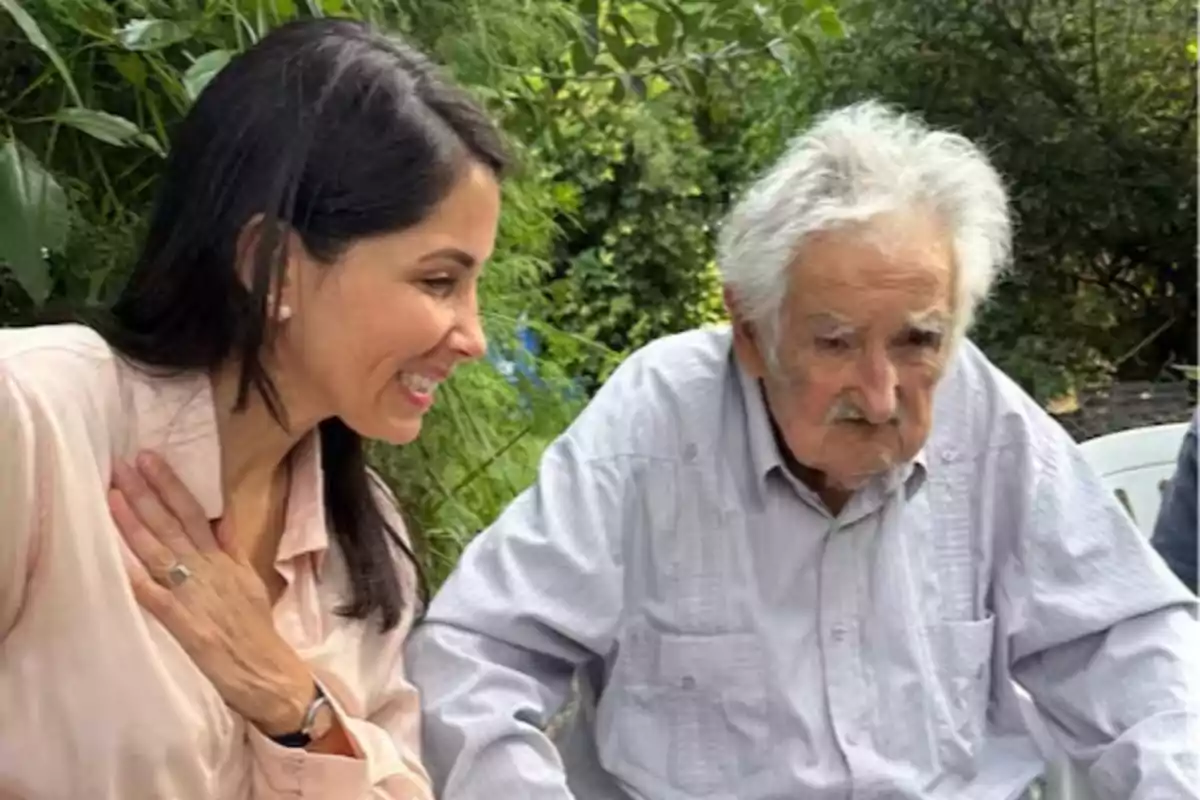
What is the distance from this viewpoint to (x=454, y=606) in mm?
1357

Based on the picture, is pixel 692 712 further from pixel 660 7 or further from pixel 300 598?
pixel 660 7

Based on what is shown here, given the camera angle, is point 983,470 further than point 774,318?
Yes

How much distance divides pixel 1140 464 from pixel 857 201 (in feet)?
2.73

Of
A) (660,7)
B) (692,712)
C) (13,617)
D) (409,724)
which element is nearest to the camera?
(13,617)

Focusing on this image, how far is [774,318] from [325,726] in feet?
1.74

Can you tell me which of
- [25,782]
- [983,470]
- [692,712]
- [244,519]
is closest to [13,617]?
[25,782]

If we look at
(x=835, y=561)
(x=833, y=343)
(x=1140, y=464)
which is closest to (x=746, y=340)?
(x=833, y=343)

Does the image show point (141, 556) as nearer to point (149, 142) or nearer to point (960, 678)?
point (149, 142)

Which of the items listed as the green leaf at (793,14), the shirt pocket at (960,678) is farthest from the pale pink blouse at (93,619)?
the green leaf at (793,14)

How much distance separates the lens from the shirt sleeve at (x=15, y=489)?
39.8 inches

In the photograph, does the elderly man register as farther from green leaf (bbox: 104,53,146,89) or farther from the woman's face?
green leaf (bbox: 104,53,146,89)

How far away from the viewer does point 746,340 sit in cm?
144

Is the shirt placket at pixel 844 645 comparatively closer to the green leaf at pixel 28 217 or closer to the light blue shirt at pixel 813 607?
the light blue shirt at pixel 813 607

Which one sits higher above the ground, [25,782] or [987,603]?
[25,782]
